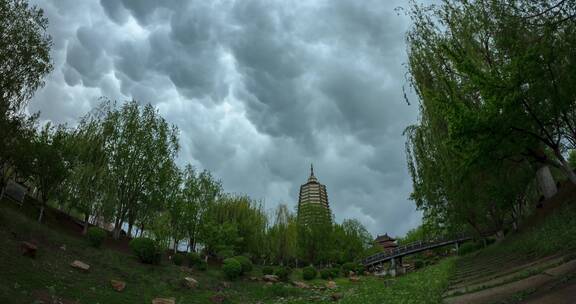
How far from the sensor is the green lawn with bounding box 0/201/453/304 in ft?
34.9

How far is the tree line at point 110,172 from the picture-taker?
19.9 metres

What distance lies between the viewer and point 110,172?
27.6 meters

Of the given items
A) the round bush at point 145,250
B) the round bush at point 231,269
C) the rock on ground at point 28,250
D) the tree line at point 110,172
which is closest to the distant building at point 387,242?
the tree line at point 110,172

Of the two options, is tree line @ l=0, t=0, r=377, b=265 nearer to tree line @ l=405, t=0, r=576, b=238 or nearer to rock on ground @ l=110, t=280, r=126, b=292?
rock on ground @ l=110, t=280, r=126, b=292

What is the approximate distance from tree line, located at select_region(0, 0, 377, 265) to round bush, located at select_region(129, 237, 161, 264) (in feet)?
3.74

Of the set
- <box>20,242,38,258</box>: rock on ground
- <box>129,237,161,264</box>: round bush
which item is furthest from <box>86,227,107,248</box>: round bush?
<box>20,242,38,258</box>: rock on ground

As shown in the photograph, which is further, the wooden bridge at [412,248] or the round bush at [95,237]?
the wooden bridge at [412,248]

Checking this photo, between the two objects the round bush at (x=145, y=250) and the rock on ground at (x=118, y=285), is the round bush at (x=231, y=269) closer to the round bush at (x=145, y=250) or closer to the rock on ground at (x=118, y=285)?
the round bush at (x=145, y=250)

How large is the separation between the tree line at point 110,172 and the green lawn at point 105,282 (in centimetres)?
456

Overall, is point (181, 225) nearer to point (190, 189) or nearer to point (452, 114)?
point (190, 189)

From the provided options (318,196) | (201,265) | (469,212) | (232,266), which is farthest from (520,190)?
(318,196)

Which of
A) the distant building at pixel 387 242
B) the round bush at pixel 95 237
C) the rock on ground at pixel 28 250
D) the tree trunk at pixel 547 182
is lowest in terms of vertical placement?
the rock on ground at pixel 28 250

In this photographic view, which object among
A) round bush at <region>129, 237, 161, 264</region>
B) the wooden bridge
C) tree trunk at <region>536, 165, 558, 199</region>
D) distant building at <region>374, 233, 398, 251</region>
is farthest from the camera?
distant building at <region>374, 233, 398, 251</region>

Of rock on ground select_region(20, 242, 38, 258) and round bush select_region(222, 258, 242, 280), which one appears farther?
round bush select_region(222, 258, 242, 280)
